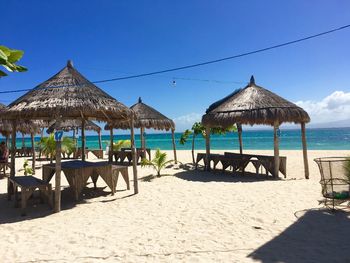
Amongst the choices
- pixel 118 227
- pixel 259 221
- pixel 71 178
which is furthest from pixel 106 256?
pixel 71 178

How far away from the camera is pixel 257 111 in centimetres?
945

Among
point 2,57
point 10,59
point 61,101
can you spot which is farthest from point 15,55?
point 61,101

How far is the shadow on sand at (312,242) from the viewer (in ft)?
11.6

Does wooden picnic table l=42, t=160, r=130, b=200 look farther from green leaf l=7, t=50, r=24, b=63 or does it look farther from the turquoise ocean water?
the turquoise ocean water

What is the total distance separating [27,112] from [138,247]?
3719mm

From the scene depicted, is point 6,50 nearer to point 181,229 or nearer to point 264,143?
point 181,229

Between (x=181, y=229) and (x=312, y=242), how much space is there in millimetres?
1891

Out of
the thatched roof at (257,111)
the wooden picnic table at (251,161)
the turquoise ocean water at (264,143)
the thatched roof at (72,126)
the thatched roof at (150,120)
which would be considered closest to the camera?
the thatched roof at (257,111)

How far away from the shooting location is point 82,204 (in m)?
6.38

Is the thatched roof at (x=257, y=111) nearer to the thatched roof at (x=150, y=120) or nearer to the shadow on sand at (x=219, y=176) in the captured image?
the shadow on sand at (x=219, y=176)

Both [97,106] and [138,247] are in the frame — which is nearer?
[138,247]

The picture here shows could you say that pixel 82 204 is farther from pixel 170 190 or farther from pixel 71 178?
pixel 170 190

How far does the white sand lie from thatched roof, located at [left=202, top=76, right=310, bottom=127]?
9.04 ft

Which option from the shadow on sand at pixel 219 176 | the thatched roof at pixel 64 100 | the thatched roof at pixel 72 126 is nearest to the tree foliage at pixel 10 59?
the thatched roof at pixel 64 100
